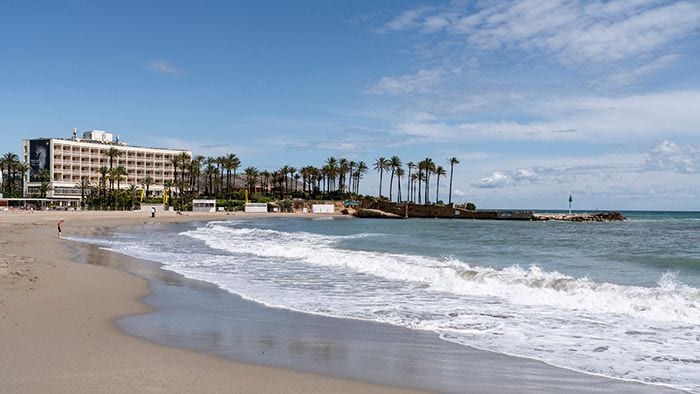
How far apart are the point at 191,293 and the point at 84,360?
23.2ft

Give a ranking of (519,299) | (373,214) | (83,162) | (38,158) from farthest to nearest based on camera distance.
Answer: (83,162) → (38,158) → (373,214) → (519,299)

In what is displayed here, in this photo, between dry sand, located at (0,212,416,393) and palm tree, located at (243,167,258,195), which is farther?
palm tree, located at (243,167,258,195)

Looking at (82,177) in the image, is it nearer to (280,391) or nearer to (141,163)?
(141,163)

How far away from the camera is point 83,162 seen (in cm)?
12812

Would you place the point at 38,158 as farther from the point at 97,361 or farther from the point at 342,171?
the point at 97,361

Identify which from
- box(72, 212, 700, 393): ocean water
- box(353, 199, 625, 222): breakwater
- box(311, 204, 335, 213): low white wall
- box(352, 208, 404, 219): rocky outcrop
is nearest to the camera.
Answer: box(72, 212, 700, 393): ocean water

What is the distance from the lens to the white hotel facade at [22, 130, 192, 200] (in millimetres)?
119938

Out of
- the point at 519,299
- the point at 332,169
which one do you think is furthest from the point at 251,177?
the point at 519,299

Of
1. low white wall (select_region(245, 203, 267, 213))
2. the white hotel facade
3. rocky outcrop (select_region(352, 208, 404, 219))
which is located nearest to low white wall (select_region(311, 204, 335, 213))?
rocky outcrop (select_region(352, 208, 404, 219))

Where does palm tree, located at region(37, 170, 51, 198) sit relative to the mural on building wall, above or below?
below

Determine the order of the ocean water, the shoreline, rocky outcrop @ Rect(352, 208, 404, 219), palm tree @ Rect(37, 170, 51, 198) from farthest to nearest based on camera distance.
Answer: rocky outcrop @ Rect(352, 208, 404, 219)
palm tree @ Rect(37, 170, 51, 198)
the ocean water
the shoreline

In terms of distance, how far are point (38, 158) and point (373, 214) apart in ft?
249

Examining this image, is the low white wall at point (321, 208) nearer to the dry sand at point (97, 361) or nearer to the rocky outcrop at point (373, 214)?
the rocky outcrop at point (373, 214)

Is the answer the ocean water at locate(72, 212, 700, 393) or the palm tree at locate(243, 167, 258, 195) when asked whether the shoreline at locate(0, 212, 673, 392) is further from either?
the palm tree at locate(243, 167, 258, 195)
